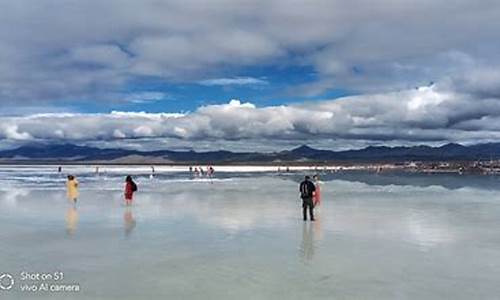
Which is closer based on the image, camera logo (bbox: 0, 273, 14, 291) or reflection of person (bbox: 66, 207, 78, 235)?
camera logo (bbox: 0, 273, 14, 291)

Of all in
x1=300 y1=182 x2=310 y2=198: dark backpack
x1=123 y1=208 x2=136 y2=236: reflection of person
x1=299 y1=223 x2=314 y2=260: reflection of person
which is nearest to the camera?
x1=299 y1=223 x2=314 y2=260: reflection of person

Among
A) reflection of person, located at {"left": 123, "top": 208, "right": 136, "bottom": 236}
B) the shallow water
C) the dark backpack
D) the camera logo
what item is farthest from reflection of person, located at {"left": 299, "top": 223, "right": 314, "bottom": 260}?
the camera logo

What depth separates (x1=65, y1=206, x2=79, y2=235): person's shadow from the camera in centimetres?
1730

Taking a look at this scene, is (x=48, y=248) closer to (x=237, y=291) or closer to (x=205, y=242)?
(x=205, y=242)

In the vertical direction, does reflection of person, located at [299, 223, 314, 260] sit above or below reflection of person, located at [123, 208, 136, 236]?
below

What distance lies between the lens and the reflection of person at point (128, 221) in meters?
17.2

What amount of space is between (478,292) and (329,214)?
12120 millimetres

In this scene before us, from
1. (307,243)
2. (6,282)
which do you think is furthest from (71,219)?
(6,282)

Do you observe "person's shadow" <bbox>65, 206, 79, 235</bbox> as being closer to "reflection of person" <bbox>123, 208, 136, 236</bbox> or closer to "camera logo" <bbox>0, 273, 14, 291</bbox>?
"reflection of person" <bbox>123, 208, 136, 236</bbox>

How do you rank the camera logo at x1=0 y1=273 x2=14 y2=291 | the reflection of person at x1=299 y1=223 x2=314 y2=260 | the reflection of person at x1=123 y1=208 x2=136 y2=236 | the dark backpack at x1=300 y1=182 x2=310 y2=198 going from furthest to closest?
the dark backpack at x1=300 y1=182 x2=310 y2=198 < the reflection of person at x1=123 y1=208 x2=136 y2=236 < the reflection of person at x1=299 y1=223 x2=314 y2=260 < the camera logo at x1=0 y1=273 x2=14 y2=291

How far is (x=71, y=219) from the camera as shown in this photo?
20.1 meters

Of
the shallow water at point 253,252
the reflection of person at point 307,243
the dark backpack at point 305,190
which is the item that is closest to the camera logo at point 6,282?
the shallow water at point 253,252

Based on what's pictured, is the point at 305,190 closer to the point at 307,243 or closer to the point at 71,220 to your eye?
the point at 307,243

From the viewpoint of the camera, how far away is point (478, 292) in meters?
10.1
